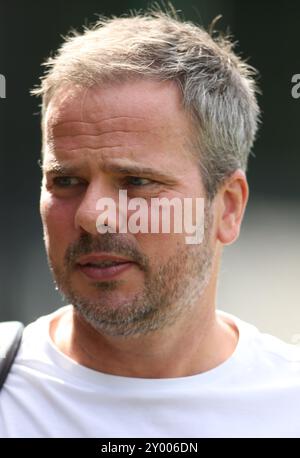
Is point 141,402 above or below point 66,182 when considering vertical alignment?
below

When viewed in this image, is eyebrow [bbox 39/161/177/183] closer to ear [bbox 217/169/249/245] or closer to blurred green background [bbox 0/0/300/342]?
ear [bbox 217/169/249/245]

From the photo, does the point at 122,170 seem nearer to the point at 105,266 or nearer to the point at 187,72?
the point at 105,266

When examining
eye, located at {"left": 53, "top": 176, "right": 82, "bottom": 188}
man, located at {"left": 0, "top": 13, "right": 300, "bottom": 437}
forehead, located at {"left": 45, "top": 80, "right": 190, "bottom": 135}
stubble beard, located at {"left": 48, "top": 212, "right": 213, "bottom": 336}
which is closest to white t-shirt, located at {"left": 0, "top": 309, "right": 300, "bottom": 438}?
man, located at {"left": 0, "top": 13, "right": 300, "bottom": 437}

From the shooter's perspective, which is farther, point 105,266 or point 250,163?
point 250,163

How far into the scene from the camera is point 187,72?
1834mm

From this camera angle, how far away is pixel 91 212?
1.61 m

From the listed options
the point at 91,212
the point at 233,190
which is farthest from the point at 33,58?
the point at 91,212

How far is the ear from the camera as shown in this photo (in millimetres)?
1922

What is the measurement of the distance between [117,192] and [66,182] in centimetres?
13

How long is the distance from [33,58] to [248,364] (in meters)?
2.83

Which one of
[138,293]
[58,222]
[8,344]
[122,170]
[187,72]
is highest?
[187,72]

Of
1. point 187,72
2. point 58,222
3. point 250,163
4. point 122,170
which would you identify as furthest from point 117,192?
point 250,163

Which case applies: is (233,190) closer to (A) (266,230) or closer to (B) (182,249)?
(B) (182,249)

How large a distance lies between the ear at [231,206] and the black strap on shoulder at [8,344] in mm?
543
